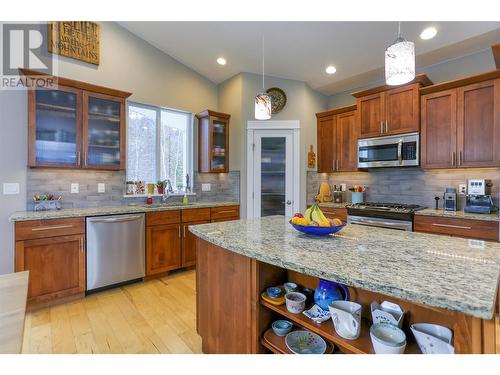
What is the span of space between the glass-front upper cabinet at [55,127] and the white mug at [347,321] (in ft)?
10.1

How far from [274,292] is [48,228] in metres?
2.40

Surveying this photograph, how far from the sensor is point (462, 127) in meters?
2.88

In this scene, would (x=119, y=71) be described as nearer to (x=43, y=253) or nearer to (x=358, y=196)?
(x=43, y=253)

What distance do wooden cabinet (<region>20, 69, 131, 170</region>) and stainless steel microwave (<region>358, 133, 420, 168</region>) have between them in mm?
3308

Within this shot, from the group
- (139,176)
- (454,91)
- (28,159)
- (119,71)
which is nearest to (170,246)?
(139,176)

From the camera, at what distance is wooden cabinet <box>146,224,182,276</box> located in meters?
3.17

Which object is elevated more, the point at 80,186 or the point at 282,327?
the point at 80,186

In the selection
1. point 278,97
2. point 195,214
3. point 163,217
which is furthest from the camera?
point 278,97

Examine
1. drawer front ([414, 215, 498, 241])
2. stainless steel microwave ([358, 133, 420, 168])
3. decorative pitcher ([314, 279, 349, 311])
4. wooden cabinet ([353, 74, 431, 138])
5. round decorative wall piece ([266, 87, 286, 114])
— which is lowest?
decorative pitcher ([314, 279, 349, 311])

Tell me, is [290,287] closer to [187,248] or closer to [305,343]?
[305,343]

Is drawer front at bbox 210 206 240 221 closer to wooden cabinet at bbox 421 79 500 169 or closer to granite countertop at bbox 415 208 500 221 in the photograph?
granite countertop at bbox 415 208 500 221

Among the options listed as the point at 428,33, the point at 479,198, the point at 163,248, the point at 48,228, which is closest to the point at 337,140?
the point at 428,33

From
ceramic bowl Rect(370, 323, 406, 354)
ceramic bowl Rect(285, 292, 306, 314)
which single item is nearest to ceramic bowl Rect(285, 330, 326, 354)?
ceramic bowl Rect(285, 292, 306, 314)
